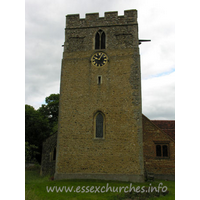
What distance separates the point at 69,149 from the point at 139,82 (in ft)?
26.1

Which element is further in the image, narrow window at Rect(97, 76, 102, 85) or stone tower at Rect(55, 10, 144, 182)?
narrow window at Rect(97, 76, 102, 85)

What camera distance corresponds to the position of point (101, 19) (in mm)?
17328

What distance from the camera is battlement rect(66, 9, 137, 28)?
17.0 m

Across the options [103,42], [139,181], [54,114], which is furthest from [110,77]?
[54,114]

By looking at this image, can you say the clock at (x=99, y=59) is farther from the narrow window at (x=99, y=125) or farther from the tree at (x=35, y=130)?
the tree at (x=35, y=130)

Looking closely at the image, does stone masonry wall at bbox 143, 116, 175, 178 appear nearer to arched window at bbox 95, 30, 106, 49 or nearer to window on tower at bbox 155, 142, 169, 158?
window on tower at bbox 155, 142, 169, 158

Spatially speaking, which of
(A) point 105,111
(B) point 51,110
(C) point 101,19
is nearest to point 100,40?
(C) point 101,19

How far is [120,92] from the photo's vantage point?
50.2ft

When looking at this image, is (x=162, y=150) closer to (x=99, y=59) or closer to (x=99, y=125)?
(x=99, y=125)

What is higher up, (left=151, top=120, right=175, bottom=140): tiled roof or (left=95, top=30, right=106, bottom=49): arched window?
(left=95, top=30, right=106, bottom=49): arched window

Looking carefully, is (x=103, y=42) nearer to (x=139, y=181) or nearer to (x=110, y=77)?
(x=110, y=77)

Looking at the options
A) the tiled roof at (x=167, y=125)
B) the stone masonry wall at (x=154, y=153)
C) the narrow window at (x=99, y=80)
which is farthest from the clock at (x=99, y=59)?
the tiled roof at (x=167, y=125)

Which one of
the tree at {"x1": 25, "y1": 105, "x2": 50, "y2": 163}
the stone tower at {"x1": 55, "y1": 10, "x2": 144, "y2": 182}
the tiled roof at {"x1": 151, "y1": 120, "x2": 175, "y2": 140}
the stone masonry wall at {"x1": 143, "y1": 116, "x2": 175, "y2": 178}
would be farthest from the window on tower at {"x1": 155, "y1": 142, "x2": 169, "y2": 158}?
the tree at {"x1": 25, "y1": 105, "x2": 50, "y2": 163}

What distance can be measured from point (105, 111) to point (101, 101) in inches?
36.3
